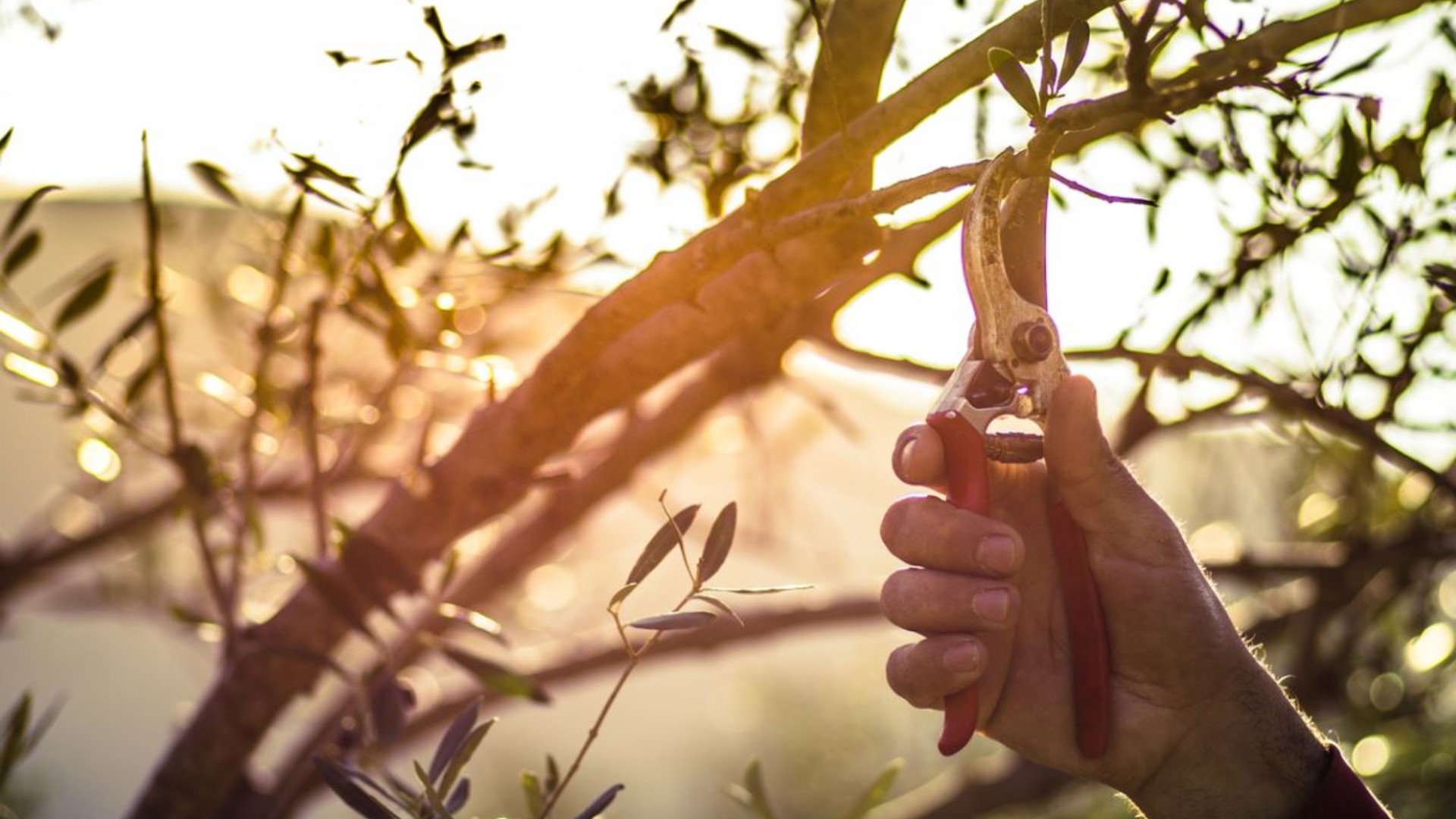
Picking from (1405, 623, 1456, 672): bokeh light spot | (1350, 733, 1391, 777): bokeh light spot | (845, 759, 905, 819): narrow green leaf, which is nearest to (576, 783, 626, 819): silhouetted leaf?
(845, 759, 905, 819): narrow green leaf

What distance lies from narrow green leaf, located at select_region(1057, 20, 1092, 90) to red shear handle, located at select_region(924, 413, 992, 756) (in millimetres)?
480

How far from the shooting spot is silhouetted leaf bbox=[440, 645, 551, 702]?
1582 millimetres

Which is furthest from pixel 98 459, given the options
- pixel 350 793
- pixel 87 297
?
pixel 350 793

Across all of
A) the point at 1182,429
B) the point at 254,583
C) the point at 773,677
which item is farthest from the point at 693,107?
the point at 773,677

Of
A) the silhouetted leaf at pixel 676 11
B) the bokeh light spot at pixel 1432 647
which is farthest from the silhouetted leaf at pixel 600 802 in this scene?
the bokeh light spot at pixel 1432 647

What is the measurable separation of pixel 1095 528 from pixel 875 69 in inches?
27.0

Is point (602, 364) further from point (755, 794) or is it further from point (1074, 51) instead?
point (1074, 51)

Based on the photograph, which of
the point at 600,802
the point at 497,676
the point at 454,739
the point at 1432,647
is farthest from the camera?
the point at 1432,647

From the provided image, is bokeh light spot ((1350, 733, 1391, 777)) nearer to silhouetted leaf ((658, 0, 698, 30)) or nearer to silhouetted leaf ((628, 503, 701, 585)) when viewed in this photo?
silhouetted leaf ((628, 503, 701, 585))

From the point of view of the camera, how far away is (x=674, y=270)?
1.38m

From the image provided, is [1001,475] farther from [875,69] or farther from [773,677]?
[773,677]

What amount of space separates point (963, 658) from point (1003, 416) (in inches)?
12.3

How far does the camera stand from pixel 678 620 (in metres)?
1.16

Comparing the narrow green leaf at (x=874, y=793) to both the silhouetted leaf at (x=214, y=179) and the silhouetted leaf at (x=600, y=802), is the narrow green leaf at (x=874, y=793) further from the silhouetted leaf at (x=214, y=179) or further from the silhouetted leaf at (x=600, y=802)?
the silhouetted leaf at (x=214, y=179)
